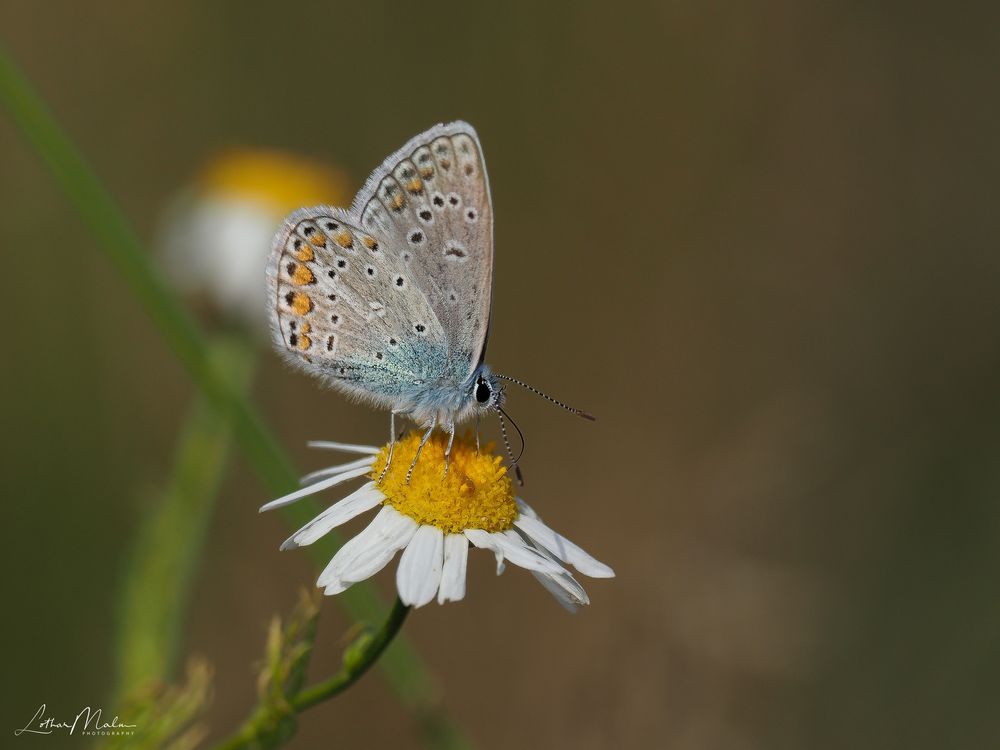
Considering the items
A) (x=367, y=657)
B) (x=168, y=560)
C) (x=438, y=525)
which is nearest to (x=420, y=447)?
(x=438, y=525)

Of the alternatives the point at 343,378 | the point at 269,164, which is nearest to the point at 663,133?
the point at 269,164

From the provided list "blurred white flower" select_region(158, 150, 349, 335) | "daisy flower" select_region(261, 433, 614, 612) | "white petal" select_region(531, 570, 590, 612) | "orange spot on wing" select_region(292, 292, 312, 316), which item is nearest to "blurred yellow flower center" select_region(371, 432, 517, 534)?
"daisy flower" select_region(261, 433, 614, 612)

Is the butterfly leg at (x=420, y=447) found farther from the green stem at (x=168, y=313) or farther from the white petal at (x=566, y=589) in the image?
the white petal at (x=566, y=589)

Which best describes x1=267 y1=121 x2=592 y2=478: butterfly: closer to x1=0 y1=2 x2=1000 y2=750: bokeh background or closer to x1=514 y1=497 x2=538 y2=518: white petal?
x1=514 y1=497 x2=538 y2=518: white petal

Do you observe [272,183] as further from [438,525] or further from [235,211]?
[438,525]

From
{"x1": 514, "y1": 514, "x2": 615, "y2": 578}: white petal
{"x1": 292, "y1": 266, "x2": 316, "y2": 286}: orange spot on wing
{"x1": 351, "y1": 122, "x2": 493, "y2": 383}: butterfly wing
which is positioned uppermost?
{"x1": 351, "y1": 122, "x2": 493, "y2": 383}: butterfly wing

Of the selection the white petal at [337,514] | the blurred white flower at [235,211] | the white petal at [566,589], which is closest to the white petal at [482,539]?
the white petal at [566,589]
